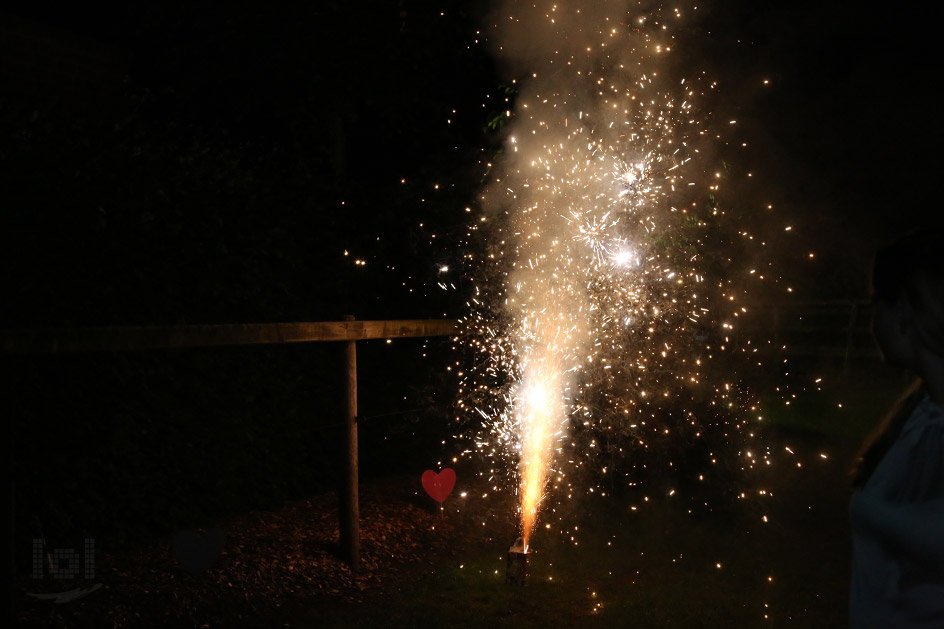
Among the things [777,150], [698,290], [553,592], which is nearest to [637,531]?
[553,592]

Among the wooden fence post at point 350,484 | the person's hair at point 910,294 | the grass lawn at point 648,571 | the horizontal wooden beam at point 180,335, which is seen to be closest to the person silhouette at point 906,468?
the person's hair at point 910,294

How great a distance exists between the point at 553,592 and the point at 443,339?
10.2 ft

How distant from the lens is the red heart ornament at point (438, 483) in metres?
6.96

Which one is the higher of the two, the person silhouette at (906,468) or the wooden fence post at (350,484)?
the person silhouette at (906,468)

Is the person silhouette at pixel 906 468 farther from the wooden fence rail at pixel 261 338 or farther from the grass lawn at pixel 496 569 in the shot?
the wooden fence rail at pixel 261 338

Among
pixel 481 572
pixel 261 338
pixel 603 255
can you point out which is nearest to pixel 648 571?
pixel 481 572

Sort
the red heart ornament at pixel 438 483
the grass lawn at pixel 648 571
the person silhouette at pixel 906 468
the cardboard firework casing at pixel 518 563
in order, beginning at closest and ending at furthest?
the person silhouette at pixel 906 468 → the grass lawn at pixel 648 571 → the cardboard firework casing at pixel 518 563 → the red heart ornament at pixel 438 483

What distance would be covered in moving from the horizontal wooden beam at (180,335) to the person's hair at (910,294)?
365 centimetres

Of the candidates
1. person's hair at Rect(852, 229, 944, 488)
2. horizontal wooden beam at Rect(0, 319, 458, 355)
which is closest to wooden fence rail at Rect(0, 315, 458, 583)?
horizontal wooden beam at Rect(0, 319, 458, 355)

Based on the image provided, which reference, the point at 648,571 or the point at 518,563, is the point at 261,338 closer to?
the point at 518,563

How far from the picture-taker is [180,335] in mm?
4738

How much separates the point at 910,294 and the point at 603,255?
5.03 meters

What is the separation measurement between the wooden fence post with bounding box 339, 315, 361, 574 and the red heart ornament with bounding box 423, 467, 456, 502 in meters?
1.09

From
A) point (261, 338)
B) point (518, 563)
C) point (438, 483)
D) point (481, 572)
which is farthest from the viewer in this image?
point (438, 483)
